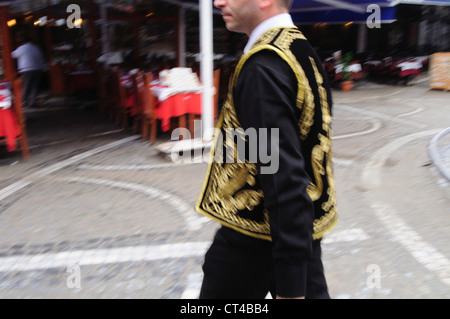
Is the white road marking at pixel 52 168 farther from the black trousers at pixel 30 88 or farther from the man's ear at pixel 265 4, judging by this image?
the black trousers at pixel 30 88

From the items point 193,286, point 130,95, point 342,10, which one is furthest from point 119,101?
point 193,286

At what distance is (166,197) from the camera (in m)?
4.74

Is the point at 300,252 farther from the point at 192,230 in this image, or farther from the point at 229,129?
the point at 192,230

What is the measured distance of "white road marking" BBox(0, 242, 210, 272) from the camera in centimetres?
332

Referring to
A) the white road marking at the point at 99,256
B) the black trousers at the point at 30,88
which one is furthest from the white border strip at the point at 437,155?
the black trousers at the point at 30,88

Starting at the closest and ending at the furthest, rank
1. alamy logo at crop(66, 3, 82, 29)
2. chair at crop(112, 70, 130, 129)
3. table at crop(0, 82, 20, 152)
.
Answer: table at crop(0, 82, 20, 152), chair at crop(112, 70, 130, 129), alamy logo at crop(66, 3, 82, 29)

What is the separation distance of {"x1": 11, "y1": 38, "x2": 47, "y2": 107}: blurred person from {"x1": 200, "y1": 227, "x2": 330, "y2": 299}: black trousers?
10076 mm

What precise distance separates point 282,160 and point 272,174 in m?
0.05

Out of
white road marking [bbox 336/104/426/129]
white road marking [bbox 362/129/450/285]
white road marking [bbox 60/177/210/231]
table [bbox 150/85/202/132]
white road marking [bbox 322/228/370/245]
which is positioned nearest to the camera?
white road marking [bbox 362/129/450/285]

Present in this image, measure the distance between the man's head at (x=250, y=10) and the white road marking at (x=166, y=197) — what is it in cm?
276

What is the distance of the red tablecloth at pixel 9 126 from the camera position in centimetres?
592

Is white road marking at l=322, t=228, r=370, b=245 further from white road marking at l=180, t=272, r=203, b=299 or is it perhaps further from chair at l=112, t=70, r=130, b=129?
chair at l=112, t=70, r=130, b=129

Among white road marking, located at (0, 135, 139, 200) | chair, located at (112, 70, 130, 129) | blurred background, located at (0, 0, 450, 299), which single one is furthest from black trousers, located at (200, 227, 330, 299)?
chair, located at (112, 70, 130, 129)

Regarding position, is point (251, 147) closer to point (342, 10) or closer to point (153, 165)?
point (153, 165)
